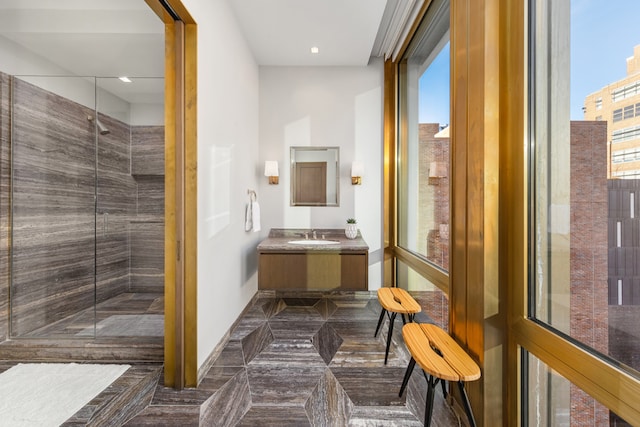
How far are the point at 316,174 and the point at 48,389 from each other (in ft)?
9.44

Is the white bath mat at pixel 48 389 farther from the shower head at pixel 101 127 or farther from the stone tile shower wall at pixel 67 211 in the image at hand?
the shower head at pixel 101 127

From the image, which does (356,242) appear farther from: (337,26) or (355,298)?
(337,26)

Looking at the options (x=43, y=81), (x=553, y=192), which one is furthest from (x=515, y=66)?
(x=43, y=81)

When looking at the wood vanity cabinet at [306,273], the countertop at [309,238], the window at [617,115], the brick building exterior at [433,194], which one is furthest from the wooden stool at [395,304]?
the window at [617,115]

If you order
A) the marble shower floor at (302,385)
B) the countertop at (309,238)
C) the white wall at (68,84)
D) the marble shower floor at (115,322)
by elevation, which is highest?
the white wall at (68,84)

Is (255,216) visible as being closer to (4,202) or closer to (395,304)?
(395,304)

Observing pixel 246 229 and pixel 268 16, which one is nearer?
pixel 268 16

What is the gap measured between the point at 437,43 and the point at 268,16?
4.90ft

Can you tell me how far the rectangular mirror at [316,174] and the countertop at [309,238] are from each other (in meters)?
0.36

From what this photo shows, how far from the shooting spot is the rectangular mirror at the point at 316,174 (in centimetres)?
351

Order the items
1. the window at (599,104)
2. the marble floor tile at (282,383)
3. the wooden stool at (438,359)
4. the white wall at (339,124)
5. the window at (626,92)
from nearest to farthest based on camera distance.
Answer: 1. the window at (626,92)
2. the window at (599,104)
3. the wooden stool at (438,359)
4. the marble floor tile at (282,383)
5. the white wall at (339,124)

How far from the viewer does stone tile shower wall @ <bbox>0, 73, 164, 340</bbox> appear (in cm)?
229

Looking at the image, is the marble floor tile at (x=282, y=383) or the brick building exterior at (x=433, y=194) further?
the brick building exterior at (x=433, y=194)

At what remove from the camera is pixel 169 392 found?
1710 mm
